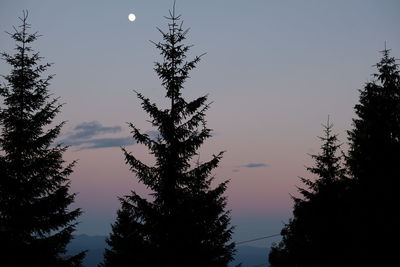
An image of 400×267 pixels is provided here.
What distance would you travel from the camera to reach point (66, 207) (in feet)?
51.8

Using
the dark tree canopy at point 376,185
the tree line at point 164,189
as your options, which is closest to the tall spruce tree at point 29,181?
the tree line at point 164,189

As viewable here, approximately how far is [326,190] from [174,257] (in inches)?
479

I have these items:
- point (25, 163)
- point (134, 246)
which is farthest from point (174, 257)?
point (25, 163)

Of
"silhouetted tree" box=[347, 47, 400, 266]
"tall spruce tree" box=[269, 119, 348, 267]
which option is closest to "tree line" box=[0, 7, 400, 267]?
"silhouetted tree" box=[347, 47, 400, 266]

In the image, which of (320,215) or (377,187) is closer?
(377,187)

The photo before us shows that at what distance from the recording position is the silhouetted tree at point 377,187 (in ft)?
45.0

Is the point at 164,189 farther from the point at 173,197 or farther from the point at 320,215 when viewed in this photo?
the point at 320,215

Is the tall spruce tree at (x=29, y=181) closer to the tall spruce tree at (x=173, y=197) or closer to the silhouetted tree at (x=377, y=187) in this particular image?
the tall spruce tree at (x=173, y=197)

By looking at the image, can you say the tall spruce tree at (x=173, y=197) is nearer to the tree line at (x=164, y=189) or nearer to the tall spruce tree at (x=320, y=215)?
the tree line at (x=164, y=189)

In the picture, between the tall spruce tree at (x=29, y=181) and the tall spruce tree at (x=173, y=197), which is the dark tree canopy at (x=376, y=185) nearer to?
the tall spruce tree at (x=173, y=197)

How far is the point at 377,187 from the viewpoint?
14188mm

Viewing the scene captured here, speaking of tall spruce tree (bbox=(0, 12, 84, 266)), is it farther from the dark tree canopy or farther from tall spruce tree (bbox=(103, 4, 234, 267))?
the dark tree canopy

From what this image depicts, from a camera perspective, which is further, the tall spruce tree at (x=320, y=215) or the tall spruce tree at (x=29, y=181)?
Result: the tall spruce tree at (x=320, y=215)

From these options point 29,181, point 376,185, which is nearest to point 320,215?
point 376,185
